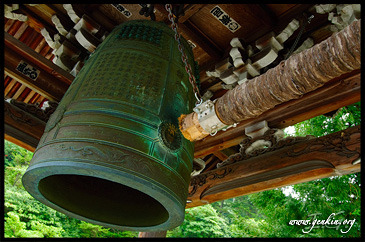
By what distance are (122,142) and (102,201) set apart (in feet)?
2.52

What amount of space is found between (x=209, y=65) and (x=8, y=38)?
2190mm

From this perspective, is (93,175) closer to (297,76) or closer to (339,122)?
(297,76)

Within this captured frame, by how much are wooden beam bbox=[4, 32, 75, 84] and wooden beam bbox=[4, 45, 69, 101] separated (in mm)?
45

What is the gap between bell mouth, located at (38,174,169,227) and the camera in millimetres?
2039

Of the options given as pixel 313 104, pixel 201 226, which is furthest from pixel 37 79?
pixel 201 226

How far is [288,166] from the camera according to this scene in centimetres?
262

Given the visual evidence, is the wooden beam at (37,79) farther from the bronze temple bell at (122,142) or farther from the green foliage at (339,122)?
the green foliage at (339,122)

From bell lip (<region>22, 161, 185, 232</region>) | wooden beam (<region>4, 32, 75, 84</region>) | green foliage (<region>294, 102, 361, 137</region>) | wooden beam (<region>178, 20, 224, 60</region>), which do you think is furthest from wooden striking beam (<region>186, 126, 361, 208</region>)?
green foliage (<region>294, 102, 361, 137</region>)

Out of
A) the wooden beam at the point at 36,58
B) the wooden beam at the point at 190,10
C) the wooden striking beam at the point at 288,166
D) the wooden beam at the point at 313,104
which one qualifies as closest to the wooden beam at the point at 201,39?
the wooden beam at the point at 190,10

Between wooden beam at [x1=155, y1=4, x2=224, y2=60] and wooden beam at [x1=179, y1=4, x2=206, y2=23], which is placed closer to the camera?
wooden beam at [x1=179, y1=4, x2=206, y2=23]

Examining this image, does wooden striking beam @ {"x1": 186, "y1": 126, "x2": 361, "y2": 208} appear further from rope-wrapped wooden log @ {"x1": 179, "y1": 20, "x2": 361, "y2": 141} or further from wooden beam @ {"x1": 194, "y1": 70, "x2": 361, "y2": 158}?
rope-wrapped wooden log @ {"x1": 179, "y1": 20, "x2": 361, "y2": 141}

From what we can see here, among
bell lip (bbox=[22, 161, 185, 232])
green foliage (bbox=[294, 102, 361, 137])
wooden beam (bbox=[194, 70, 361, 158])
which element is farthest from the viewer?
green foliage (bbox=[294, 102, 361, 137])

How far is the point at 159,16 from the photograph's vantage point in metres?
3.27

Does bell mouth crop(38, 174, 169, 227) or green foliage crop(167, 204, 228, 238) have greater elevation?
green foliage crop(167, 204, 228, 238)
